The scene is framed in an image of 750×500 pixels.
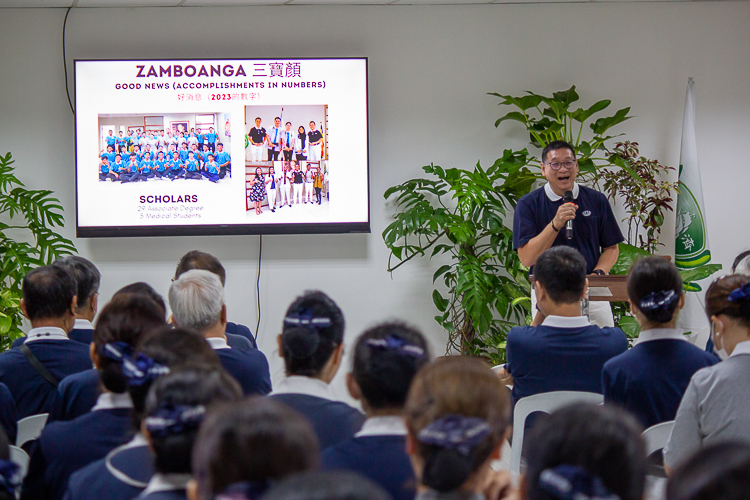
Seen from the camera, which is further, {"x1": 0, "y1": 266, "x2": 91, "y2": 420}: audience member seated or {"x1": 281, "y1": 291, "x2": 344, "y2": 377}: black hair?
{"x1": 0, "y1": 266, "x2": 91, "y2": 420}: audience member seated

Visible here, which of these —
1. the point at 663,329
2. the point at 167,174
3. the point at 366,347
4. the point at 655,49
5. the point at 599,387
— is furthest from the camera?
the point at 655,49

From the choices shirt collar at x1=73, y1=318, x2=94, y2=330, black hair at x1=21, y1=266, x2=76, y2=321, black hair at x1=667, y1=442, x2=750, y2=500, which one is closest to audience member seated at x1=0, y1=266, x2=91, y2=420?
black hair at x1=21, y1=266, x2=76, y2=321

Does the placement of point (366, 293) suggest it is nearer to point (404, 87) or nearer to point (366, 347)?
point (404, 87)

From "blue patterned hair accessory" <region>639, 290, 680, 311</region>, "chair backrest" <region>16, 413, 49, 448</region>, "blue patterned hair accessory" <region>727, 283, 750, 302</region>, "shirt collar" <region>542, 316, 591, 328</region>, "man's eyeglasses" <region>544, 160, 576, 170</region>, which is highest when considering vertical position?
"man's eyeglasses" <region>544, 160, 576, 170</region>

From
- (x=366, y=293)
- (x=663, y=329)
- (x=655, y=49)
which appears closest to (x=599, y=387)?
(x=663, y=329)

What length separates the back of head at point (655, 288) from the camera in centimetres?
201

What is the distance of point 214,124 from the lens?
173 inches

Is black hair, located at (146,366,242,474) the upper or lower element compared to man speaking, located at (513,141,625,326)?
lower

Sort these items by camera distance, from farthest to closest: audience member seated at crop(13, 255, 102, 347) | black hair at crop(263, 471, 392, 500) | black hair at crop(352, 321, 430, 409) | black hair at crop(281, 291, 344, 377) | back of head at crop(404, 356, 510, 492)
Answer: audience member seated at crop(13, 255, 102, 347) < black hair at crop(281, 291, 344, 377) < black hair at crop(352, 321, 430, 409) < back of head at crop(404, 356, 510, 492) < black hair at crop(263, 471, 392, 500)

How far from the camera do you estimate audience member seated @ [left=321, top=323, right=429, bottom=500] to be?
131 centimetres

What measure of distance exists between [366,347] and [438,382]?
0.34m

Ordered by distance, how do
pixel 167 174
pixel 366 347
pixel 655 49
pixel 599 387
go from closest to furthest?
1. pixel 366 347
2. pixel 599 387
3. pixel 167 174
4. pixel 655 49

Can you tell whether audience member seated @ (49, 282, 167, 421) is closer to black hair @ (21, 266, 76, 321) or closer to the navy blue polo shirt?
black hair @ (21, 266, 76, 321)

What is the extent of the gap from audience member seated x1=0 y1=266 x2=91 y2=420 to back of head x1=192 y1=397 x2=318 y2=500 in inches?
59.1
